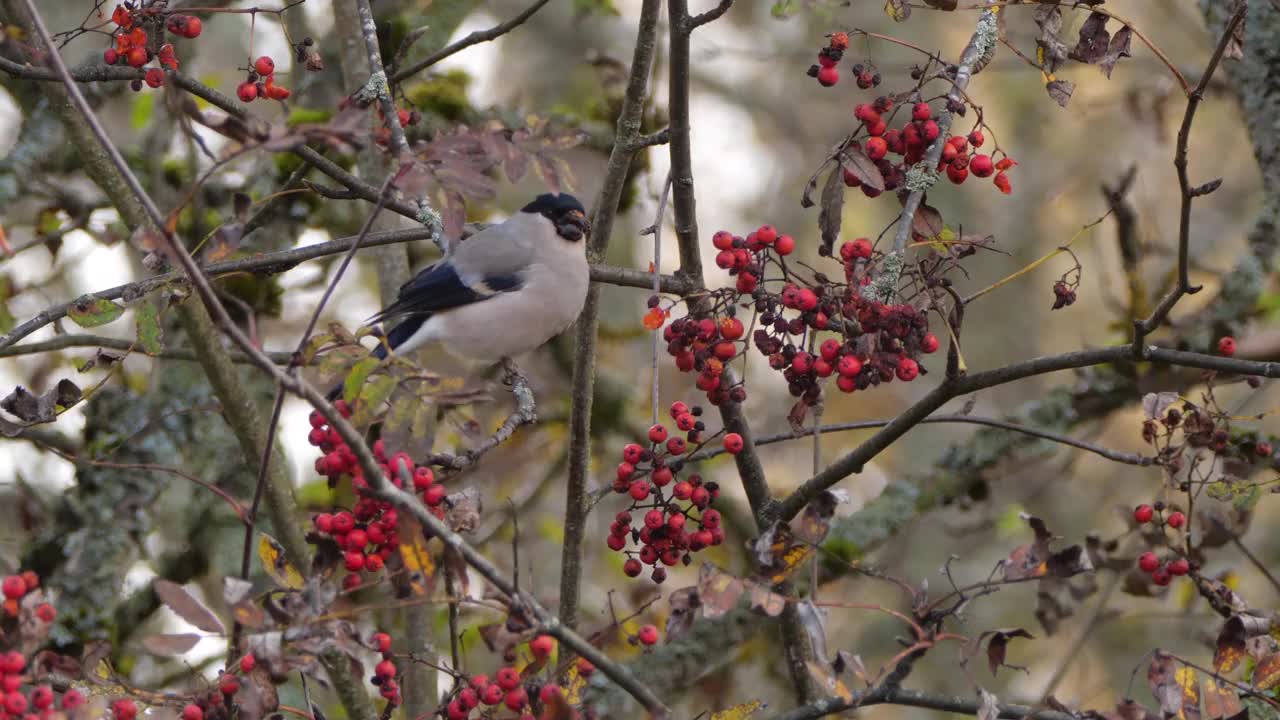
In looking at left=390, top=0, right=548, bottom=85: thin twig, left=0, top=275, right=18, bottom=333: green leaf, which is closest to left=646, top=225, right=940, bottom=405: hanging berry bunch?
left=390, top=0, right=548, bottom=85: thin twig

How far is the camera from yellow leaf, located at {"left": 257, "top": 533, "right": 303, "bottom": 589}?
2309 millimetres

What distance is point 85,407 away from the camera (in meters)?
4.78

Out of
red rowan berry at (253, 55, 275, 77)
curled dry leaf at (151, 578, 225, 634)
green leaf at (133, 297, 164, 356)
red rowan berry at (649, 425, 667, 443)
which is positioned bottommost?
curled dry leaf at (151, 578, 225, 634)

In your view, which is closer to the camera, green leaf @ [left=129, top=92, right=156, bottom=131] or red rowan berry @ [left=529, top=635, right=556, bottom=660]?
red rowan berry @ [left=529, top=635, right=556, bottom=660]

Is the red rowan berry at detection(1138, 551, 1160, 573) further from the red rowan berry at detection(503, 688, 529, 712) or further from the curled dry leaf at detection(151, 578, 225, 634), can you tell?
the curled dry leaf at detection(151, 578, 225, 634)

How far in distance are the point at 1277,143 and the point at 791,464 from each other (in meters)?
6.46

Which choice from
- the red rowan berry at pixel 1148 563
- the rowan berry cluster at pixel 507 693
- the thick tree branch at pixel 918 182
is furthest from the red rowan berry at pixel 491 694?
the red rowan berry at pixel 1148 563

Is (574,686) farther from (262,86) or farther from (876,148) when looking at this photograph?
(262,86)

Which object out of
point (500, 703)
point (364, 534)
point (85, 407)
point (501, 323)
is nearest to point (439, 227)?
point (501, 323)

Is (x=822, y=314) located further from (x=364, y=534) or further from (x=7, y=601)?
(x=7, y=601)

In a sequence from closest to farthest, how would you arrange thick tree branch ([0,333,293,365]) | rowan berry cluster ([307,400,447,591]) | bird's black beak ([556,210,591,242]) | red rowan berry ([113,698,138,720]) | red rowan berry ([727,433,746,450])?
1. red rowan berry ([113,698,138,720])
2. rowan berry cluster ([307,400,447,591])
3. red rowan berry ([727,433,746,450])
4. thick tree branch ([0,333,293,365])
5. bird's black beak ([556,210,591,242])

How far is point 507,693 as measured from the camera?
249cm

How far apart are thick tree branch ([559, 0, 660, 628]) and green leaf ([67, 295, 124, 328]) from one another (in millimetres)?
1119

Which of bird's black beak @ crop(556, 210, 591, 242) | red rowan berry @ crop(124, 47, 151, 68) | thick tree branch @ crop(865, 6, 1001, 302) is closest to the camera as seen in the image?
thick tree branch @ crop(865, 6, 1001, 302)
